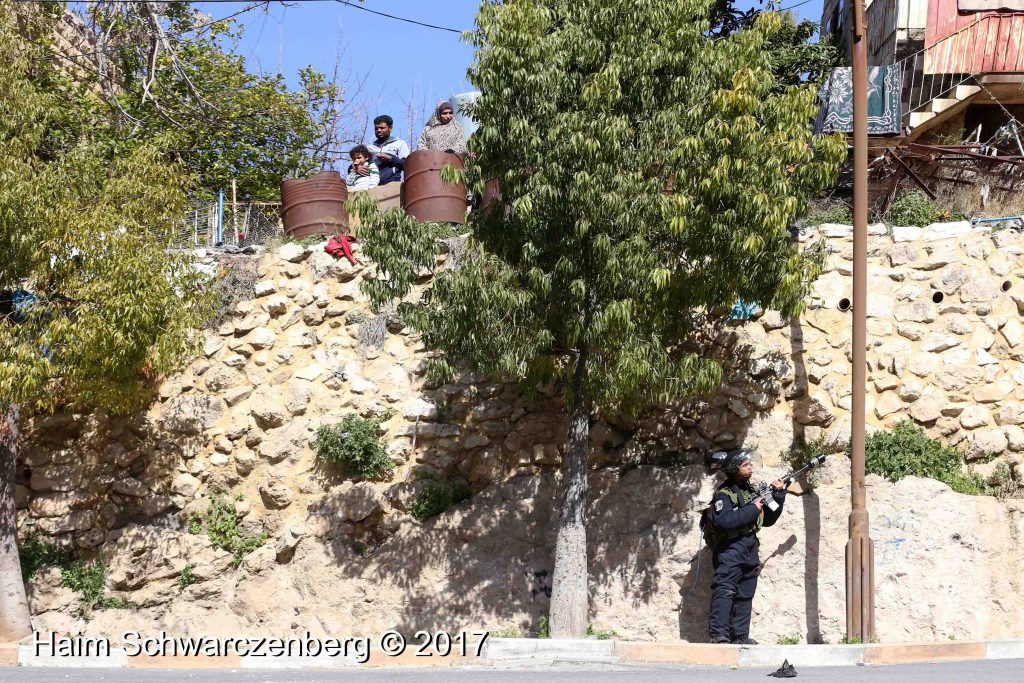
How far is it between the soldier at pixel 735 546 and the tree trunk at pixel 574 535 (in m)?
1.10

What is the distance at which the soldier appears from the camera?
8.91 metres

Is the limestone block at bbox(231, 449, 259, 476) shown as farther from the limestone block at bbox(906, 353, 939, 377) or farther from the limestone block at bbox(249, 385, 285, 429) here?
the limestone block at bbox(906, 353, 939, 377)

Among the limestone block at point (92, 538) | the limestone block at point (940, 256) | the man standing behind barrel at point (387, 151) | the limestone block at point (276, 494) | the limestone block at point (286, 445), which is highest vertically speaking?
the man standing behind barrel at point (387, 151)

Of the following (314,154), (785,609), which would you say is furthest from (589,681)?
(314,154)

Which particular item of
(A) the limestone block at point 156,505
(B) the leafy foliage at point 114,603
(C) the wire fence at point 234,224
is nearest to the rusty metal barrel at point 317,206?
(C) the wire fence at point 234,224

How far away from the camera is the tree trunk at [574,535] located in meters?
9.37

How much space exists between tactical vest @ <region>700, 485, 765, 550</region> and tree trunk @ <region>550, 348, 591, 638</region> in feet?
3.54

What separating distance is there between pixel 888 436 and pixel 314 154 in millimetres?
11909

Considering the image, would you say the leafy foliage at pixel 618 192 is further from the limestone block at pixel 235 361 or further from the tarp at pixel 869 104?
the tarp at pixel 869 104

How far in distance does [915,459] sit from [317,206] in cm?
711

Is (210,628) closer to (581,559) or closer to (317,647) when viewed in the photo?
(317,647)

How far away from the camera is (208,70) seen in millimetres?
18078

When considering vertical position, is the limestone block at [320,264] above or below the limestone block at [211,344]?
above

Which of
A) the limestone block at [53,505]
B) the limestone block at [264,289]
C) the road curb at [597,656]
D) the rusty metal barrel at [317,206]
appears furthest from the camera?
the rusty metal barrel at [317,206]
